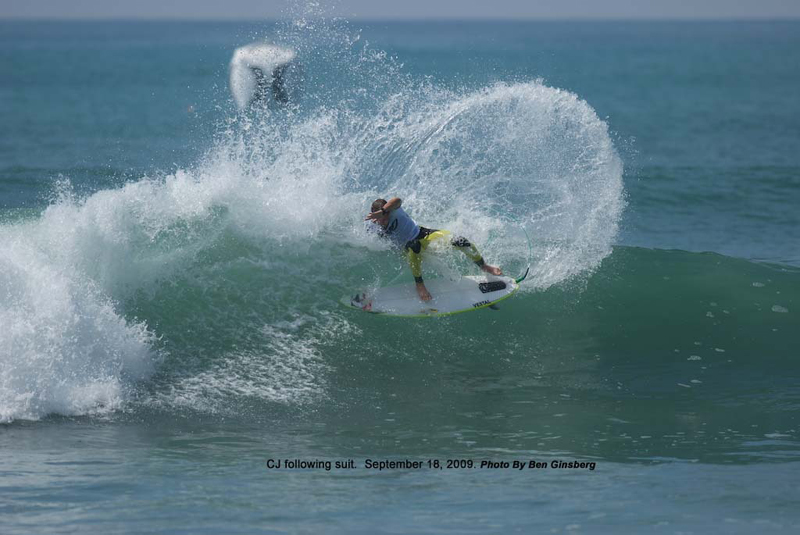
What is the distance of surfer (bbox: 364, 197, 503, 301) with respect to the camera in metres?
11.0

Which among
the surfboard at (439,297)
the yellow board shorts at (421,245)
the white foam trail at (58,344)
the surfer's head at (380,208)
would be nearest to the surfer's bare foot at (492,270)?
the surfboard at (439,297)

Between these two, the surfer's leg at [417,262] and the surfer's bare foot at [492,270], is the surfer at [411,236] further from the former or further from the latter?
the surfer's bare foot at [492,270]

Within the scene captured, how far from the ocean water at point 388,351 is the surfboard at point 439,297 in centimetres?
33

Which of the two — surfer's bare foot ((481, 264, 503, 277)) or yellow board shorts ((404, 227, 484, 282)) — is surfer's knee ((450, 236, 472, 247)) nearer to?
yellow board shorts ((404, 227, 484, 282))

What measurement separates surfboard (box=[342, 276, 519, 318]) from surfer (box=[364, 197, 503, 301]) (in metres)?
0.18

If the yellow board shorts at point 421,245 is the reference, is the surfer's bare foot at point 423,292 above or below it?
below

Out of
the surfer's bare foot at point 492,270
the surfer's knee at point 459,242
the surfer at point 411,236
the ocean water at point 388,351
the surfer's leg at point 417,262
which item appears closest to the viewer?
the ocean water at point 388,351

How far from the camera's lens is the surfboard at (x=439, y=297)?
37.2 ft

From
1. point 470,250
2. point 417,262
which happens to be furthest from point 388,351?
point 470,250

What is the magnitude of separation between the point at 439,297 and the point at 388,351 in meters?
0.93

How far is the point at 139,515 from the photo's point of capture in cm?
719

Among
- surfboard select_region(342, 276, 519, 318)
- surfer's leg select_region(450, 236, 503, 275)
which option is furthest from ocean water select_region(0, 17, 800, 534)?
surfer's leg select_region(450, 236, 503, 275)

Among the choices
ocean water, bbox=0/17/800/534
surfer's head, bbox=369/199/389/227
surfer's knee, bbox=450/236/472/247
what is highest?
surfer's head, bbox=369/199/389/227

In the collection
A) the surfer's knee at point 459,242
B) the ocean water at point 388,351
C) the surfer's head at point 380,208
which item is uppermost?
the surfer's head at point 380,208
